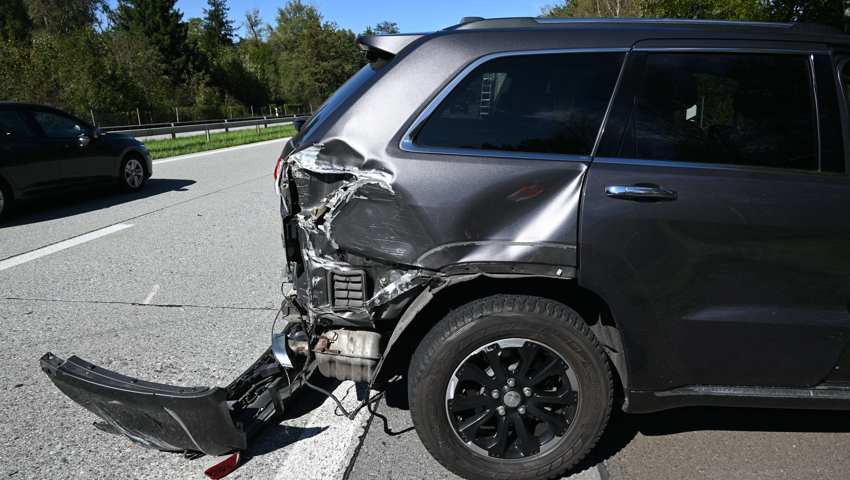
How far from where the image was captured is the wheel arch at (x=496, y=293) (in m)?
2.55

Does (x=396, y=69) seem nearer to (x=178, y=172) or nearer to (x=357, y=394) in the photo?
(x=357, y=394)

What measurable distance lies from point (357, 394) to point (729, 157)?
2.31 metres

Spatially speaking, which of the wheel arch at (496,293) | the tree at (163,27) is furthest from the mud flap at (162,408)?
the tree at (163,27)

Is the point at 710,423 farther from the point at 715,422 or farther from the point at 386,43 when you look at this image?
the point at 386,43

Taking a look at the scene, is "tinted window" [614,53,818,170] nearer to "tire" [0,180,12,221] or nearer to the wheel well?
the wheel well

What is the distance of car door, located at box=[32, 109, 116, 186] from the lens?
29.7ft

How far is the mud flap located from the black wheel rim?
39.4 inches

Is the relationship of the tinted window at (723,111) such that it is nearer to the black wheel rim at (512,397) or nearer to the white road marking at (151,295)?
the black wheel rim at (512,397)

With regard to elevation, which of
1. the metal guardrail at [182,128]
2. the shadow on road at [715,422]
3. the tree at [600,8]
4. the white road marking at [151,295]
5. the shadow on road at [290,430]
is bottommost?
the shadow on road at [715,422]

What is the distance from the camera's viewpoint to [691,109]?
2.53 m

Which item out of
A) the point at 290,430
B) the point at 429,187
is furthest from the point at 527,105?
the point at 290,430

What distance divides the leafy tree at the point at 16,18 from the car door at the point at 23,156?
7042 centimetres

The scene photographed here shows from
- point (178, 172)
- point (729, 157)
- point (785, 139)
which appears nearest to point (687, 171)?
point (729, 157)

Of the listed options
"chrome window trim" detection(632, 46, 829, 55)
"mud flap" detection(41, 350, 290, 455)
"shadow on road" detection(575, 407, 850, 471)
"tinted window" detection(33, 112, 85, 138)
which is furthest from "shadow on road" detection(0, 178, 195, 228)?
"chrome window trim" detection(632, 46, 829, 55)
